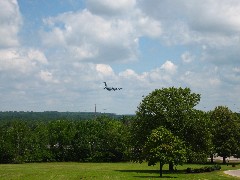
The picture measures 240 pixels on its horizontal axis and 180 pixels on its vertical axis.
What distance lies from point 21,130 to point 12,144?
18.0 feet

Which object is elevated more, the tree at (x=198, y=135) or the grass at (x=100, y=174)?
the tree at (x=198, y=135)

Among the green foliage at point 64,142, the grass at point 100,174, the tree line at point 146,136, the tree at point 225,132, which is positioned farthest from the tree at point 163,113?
the green foliage at point 64,142

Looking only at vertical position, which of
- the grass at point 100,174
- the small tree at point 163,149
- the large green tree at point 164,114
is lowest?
the grass at point 100,174

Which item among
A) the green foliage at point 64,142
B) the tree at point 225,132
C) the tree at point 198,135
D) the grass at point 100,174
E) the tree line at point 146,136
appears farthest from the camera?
the green foliage at point 64,142

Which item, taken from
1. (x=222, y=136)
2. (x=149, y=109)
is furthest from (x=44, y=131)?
(x=149, y=109)

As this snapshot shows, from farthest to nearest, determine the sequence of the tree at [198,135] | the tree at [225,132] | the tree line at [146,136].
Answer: the tree at [225,132], the tree at [198,135], the tree line at [146,136]

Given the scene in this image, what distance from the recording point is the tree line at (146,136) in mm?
57984

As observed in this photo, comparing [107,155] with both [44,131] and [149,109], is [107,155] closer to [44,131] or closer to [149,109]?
[44,131]

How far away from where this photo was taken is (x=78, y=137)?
127062 millimetres

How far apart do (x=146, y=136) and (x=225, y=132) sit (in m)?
32.8

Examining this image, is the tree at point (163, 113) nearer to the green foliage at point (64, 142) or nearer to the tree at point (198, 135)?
the tree at point (198, 135)

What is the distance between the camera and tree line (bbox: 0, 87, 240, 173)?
5798 cm

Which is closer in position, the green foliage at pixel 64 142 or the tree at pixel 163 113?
the tree at pixel 163 113

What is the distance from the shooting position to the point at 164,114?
213 feet
